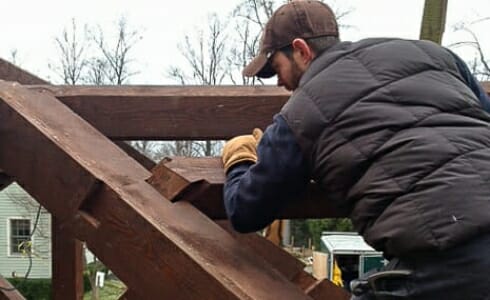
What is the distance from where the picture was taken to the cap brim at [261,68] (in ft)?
6.79

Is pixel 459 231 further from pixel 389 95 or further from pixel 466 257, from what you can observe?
pixel 389 95

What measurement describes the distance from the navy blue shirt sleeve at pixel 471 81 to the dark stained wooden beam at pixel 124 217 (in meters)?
0.77

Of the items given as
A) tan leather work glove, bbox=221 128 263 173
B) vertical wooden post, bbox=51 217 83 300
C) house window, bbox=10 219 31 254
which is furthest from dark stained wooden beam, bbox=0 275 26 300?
house window, bbox=10 219 31 254

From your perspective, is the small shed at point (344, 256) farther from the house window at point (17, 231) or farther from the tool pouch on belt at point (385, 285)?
the house window at point (17, 231)

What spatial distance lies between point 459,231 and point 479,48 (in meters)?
22.1

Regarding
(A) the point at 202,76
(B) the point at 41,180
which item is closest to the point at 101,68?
(A) the point at 202,76

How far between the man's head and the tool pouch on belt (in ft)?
2.00

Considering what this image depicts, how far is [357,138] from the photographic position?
5.66 feet

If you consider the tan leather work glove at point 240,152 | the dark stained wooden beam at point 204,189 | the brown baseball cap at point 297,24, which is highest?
the brown baseball cap at point 297,24

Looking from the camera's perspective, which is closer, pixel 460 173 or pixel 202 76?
pixel 460 173

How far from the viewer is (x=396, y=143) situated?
5.57 feet

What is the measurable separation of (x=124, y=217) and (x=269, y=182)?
0.41 m

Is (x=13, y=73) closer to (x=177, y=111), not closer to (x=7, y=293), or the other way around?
(x=177, y=111)

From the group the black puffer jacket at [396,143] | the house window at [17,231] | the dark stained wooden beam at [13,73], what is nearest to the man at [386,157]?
the black puffer jacket at [396,143]
